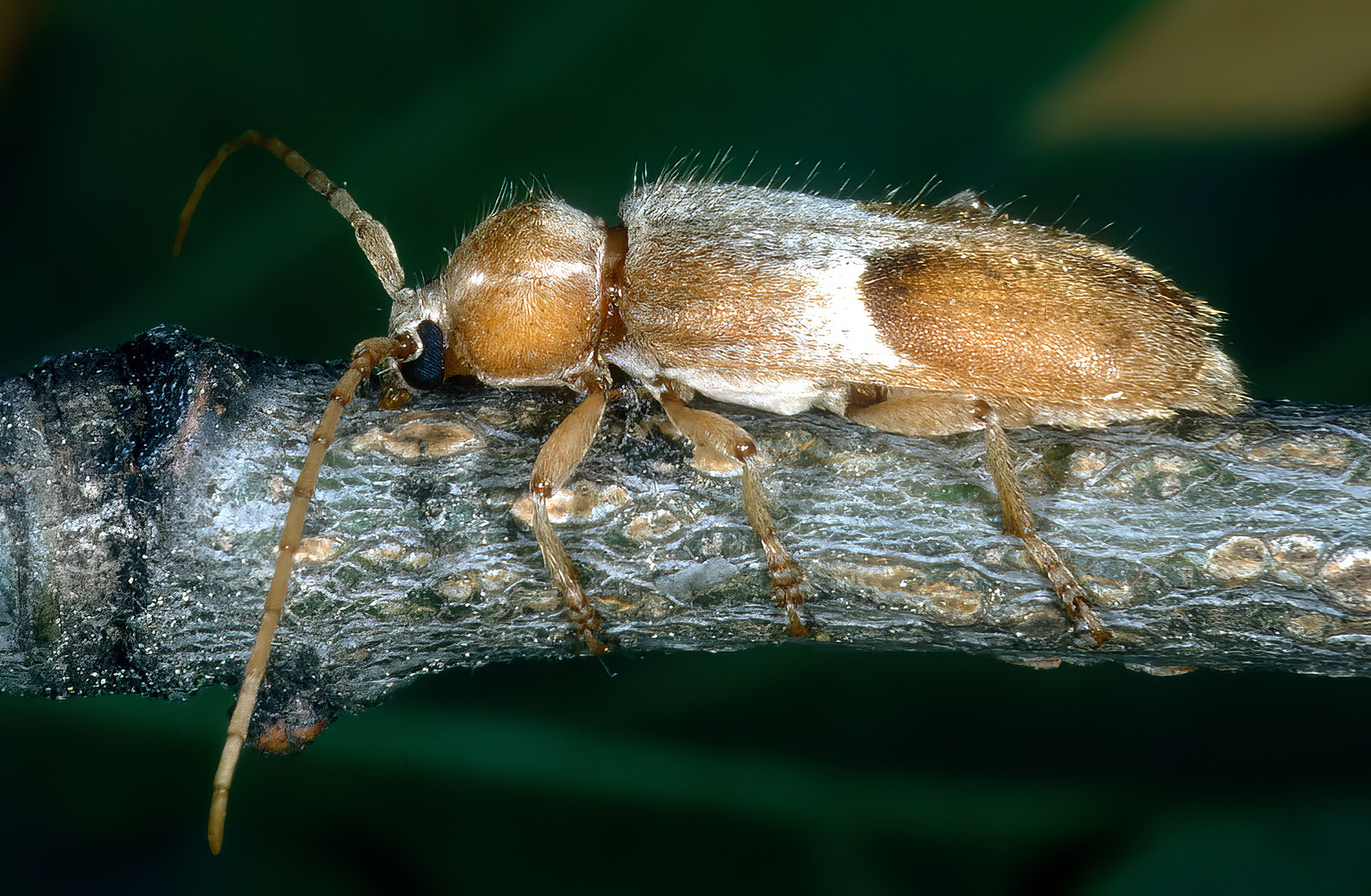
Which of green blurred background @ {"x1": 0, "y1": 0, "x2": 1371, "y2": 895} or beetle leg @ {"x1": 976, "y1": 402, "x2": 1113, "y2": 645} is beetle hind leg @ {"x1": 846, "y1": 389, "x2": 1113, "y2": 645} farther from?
green blurred background @ {"x1": 0, "y1": 0, "x2": 1371, "y2": 895}

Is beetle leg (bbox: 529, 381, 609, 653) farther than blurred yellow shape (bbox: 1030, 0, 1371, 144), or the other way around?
blurred yellow shape (bbox: 1030, 0, 1371, 144)

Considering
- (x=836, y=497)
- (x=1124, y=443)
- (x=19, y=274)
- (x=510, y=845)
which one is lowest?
(x=510, y=845)

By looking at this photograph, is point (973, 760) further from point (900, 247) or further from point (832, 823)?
point (900, 247)

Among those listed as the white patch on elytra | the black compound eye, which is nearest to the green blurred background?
the black compound eye

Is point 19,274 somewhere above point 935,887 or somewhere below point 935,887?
above

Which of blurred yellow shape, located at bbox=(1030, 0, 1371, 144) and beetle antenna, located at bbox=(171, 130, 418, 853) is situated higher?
blurred yellow shape, located at bbox=(1030, 0, 1371, 144)

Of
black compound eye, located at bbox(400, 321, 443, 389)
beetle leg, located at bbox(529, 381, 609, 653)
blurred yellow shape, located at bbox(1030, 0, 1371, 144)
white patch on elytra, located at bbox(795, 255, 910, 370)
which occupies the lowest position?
beetle leg, located at bbox(529, 381, 609, 653)

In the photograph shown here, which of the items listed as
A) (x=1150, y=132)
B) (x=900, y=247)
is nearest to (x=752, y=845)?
(x=900, y=247)
